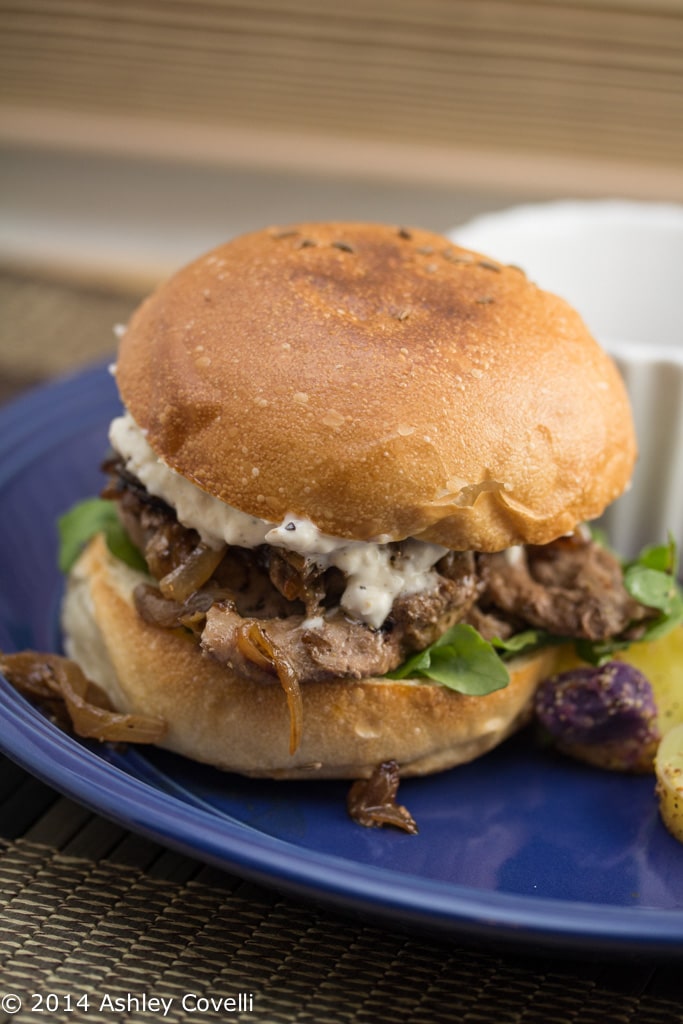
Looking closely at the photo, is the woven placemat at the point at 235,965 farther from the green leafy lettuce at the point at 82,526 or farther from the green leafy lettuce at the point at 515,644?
the green leafy lettuce at the point at 82,526

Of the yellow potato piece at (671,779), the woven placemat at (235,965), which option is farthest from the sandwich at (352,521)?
the woven placemat at (235,965)

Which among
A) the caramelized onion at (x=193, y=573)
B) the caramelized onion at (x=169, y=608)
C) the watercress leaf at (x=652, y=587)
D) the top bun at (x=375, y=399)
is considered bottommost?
the watercress leaf at (x=652, y=587)

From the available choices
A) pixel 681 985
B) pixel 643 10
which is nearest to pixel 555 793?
pixel 681 985

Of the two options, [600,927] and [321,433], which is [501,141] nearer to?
[321,433]

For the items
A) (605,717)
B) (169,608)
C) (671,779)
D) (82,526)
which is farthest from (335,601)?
(82,526)

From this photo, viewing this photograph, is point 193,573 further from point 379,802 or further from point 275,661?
point 379,802

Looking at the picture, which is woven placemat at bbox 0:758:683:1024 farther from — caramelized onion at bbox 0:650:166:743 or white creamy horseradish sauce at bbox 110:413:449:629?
white creamy horseradish sauce at bbox 110:413:449:629

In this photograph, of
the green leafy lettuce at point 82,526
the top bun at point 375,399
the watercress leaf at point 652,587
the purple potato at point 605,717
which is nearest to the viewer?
the top bun at point 375,399

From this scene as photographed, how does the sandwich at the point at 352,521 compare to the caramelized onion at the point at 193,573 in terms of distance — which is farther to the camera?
the caramelized onion at the point at 193,573
